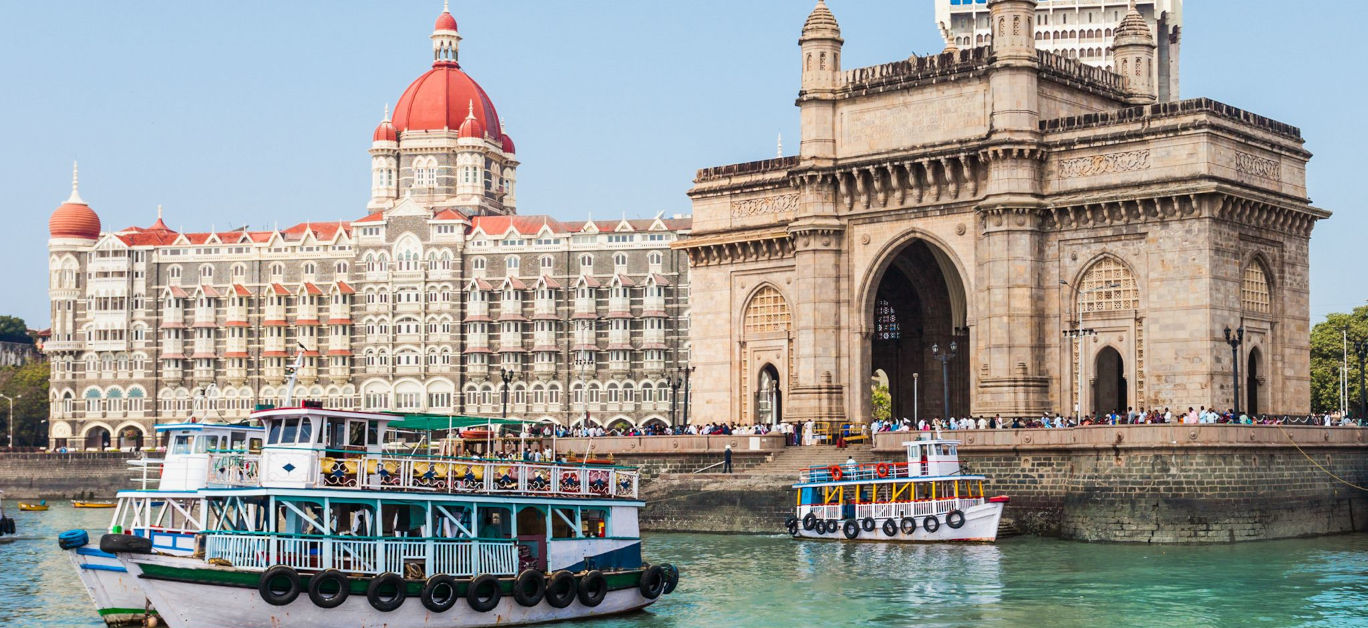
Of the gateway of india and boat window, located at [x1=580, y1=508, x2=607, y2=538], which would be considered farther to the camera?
the gateway of india

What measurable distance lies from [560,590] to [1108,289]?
90.3 feet

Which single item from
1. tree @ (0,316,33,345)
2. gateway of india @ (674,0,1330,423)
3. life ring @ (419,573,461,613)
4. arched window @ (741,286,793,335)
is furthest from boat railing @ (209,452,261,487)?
tree @ (0,316,33,345)

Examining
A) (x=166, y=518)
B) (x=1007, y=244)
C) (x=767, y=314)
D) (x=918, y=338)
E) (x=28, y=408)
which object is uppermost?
(x=1007, y=244)

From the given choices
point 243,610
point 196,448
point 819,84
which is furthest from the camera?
point 819,84

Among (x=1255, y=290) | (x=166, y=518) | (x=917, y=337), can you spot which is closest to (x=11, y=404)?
(x=917, y=337)

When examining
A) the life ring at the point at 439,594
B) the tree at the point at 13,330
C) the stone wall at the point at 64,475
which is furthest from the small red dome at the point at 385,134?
the life ring at the point at 439,594

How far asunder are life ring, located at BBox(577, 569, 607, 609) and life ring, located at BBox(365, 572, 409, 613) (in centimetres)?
447

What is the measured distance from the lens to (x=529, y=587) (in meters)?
36.2

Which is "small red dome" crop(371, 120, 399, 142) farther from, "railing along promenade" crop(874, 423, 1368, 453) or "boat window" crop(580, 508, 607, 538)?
"boat window" crop(580, 508, 607, 538)

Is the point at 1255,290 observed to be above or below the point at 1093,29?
below

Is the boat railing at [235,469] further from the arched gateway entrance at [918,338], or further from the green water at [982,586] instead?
the arched gateway entrance at [918,338]

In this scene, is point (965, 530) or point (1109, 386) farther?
point (1109, 386)

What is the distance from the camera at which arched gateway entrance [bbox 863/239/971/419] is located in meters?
67.9

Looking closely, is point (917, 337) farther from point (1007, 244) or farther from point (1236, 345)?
point (1236, 345)
